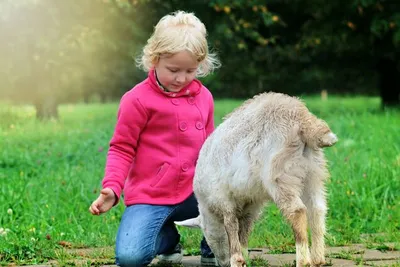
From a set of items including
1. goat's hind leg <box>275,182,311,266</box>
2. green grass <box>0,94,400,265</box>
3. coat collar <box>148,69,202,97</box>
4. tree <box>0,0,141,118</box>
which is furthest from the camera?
tree <box>0,0,141,118</box>

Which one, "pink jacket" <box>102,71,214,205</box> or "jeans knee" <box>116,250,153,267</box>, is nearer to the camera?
"jeans knee" <box>116,250,153,267</box>

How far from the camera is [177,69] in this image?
370 cm

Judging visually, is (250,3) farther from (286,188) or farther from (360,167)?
(286,188)

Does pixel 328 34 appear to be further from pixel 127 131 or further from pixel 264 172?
pixel 264 172

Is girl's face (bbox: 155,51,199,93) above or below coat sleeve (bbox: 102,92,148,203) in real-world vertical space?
above

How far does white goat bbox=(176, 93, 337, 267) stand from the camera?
9.63ft

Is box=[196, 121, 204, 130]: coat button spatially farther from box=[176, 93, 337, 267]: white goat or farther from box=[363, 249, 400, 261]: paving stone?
box=[363, 249, 400, 261]: paving stone

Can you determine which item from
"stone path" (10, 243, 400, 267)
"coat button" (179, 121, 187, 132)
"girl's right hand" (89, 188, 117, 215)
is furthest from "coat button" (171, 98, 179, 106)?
"stone path" (10, 243, 400, 267)

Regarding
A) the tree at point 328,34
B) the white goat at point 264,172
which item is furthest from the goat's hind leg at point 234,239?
the tree at point 328,34

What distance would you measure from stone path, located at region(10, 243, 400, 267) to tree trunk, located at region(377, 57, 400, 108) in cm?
1051

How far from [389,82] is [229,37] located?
3.50 metres

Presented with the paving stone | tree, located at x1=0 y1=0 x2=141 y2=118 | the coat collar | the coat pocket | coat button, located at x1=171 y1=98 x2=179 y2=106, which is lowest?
the paving stone

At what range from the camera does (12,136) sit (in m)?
8.43

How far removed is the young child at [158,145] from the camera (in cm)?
374
